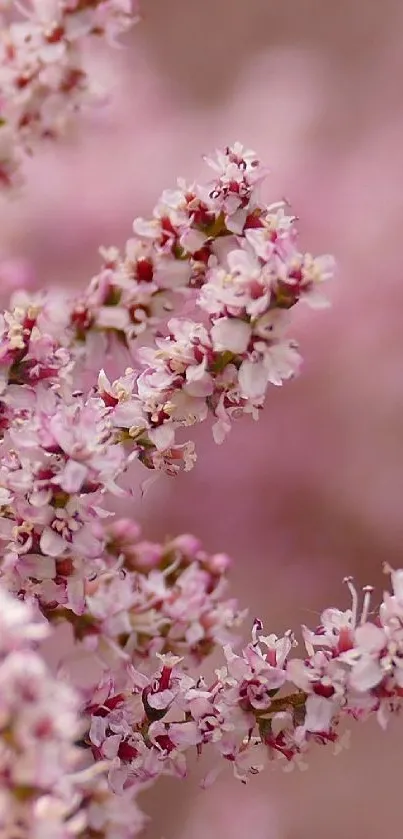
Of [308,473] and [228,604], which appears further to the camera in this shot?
[308,473]

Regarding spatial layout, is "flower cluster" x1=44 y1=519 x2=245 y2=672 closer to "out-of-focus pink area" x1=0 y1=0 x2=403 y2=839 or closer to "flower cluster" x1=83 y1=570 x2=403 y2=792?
"flower cluster" x1=83 y1=570 x2=403 y2=792

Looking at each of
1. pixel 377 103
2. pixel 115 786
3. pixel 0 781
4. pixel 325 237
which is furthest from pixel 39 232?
pixel 0 781

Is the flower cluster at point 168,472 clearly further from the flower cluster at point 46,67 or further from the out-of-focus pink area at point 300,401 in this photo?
the out-of-focus pink area at point 300,401

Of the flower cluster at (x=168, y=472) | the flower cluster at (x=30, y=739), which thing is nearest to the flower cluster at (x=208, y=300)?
the flower cluster at (x=168, y=472)

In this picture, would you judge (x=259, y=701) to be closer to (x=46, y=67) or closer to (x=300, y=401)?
(x=46, y=67)

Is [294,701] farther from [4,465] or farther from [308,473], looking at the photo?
[308,473]

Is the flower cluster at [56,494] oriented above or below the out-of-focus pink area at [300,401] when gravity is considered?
below
